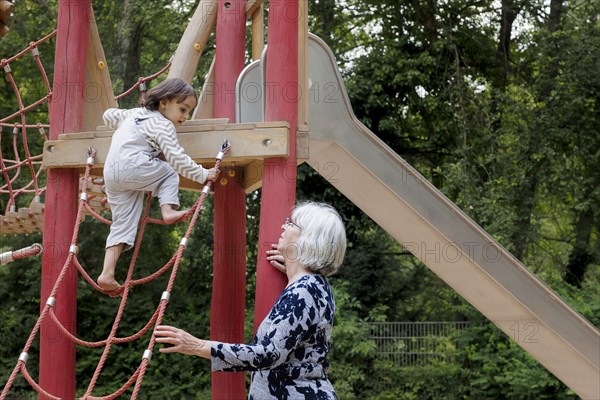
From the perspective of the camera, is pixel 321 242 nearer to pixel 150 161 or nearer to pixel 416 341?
pixel 150 161

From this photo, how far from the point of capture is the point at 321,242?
326 cm

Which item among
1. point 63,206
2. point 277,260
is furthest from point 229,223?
point 277,260

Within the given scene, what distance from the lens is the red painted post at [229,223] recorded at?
5.10 m

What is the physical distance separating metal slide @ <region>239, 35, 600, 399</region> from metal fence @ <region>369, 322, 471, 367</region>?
277 inches

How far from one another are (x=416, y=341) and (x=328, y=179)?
25.2ft

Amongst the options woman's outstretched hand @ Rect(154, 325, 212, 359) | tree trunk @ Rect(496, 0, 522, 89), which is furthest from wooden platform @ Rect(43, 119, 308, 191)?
tree trunk @ Rect(496, 0, 522, 89)

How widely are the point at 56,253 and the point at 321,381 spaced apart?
1.88 m

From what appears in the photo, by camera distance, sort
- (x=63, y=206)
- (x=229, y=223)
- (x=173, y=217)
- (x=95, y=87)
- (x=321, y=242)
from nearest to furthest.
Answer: (x=321, y=242) < (x=173, y=217) < (x=63, y=206) < (x=95, y=87) < (x=229, y=223)

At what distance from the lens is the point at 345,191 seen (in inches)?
216

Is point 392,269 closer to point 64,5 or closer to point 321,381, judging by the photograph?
point 64,5

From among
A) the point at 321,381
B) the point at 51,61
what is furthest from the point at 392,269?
the point at 321,381

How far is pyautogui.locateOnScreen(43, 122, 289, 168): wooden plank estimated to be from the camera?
394 centimetres

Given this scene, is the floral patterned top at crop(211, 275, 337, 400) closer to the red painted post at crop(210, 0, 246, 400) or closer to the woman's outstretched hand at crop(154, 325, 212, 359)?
the woman's outstretched hand at crop(154, 325, 212, 359)

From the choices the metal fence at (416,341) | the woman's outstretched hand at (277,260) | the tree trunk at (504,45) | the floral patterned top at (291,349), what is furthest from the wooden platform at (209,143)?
the tree trunk at (504,45)
